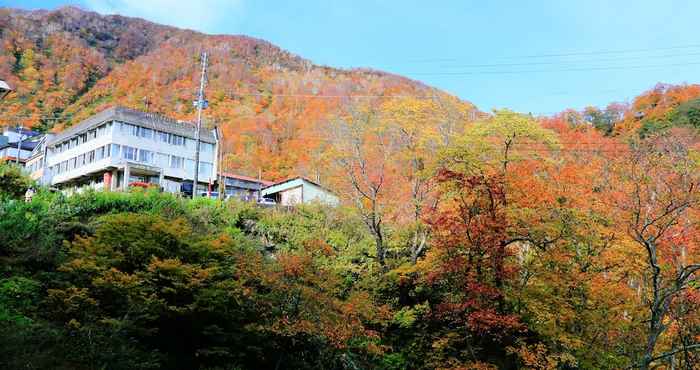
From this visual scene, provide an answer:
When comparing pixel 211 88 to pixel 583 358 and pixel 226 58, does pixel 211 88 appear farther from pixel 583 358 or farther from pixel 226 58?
pixel 583 358

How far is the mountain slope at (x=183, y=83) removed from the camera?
55250 millimetres

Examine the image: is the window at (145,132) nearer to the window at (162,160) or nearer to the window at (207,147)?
the window at (162,160)

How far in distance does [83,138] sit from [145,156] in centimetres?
563

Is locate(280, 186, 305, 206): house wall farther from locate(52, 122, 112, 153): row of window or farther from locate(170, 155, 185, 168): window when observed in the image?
locate(52, 122, 112, 153): row of window

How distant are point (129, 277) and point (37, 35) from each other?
9531 cm

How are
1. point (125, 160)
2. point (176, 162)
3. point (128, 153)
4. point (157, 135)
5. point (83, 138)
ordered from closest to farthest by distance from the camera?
point (125, 160)
point (128, 153)
point (157, 135)
point (83, 138)
point (176, 162)

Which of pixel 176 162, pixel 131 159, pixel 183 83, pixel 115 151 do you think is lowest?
pixel 131 159

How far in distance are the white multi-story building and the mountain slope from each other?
9152mm

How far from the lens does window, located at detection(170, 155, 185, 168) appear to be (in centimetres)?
3812

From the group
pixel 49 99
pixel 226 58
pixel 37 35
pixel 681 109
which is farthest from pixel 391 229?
pixel 37 35

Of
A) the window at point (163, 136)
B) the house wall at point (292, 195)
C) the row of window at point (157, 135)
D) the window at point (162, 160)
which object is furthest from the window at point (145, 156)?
the house wall at point (292, 195)

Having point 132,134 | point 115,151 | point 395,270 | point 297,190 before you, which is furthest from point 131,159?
point 395,270

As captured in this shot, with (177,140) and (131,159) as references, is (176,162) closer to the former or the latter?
(177,140)

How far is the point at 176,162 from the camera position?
38469mm
